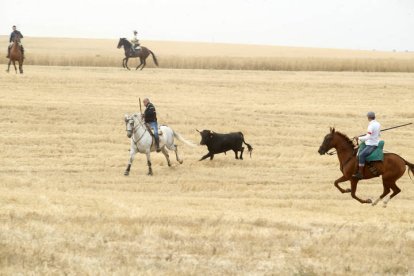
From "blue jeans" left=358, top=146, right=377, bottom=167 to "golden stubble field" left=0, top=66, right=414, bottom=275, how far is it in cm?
105

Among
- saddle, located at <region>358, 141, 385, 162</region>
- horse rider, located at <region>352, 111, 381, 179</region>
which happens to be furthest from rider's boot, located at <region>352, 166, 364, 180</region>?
saddle, located at <region>358, 141, 385, 162</region>

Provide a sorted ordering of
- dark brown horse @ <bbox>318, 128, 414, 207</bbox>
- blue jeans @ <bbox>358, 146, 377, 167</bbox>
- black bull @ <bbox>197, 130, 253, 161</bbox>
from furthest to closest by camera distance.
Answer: black bull @ <bbox>197, 130, 253, 161</bbox> < dark brown horse @ <bbox>318, 128, 414, 207</bbox> < blue jeans @ <bbox>358, 146, 377, 167</bbox>

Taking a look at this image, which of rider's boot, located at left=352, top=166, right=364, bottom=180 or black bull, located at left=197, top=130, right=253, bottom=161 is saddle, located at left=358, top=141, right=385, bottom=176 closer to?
rider's boot, located at left=352, top=166, right=364, bottom=180

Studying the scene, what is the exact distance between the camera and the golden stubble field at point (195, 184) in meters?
13.0

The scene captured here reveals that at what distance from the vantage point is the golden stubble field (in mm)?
13031

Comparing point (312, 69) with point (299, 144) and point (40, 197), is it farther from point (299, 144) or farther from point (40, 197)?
point (40, 197)

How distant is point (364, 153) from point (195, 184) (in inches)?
191

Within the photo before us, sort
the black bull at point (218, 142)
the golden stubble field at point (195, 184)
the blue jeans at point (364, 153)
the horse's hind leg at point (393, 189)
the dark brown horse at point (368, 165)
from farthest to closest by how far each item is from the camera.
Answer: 1. the black bull at point (218, 142)
2. the horse's hind leg at point (393, 189)
3. the dark brown horse at point (368, 165)
4. the blue jeans at point (364, 153)
5. the golden stubble field at point (195, 184)

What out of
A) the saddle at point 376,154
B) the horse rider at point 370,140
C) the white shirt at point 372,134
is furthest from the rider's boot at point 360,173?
the white shirt at point 372,134

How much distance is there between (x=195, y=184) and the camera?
2247 centimetres

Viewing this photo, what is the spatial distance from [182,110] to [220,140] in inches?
358

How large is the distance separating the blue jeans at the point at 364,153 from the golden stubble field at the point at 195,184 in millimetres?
Result: 1049

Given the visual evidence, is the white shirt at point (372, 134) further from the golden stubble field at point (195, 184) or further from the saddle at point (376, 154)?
the golden stubble field at point (195, 184)

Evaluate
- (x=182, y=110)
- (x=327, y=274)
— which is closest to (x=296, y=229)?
(x=327, y=274)
